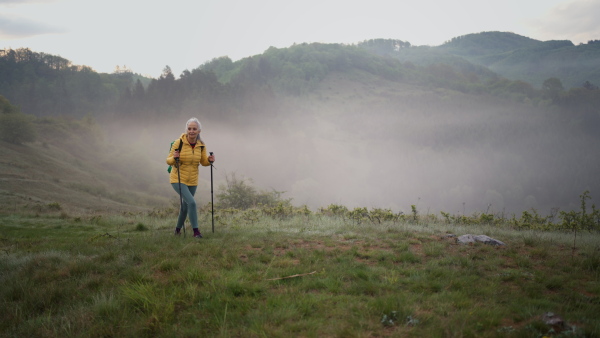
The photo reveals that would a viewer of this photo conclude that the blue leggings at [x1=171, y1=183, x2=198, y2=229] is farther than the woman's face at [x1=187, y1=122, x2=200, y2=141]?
No

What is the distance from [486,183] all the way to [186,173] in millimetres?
146663

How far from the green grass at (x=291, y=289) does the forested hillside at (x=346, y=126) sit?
51.5 m

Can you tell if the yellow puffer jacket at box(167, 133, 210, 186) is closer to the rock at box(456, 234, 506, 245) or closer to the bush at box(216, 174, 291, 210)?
the rock at box(456, 234, 506, 245)

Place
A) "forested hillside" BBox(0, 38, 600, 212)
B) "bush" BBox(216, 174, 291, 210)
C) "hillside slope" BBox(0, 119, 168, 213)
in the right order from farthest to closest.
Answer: "forested hillside" BBox(0, 38, 600, 212) < "hillside slope" BBox(0, 119, 168, 213) < "bush" BBox(216, 174, 291, 210)

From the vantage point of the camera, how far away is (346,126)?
14212 cm

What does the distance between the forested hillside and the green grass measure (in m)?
51.5

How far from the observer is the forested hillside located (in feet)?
290

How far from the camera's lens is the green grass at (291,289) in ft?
11.6

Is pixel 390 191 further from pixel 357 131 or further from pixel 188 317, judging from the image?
pixel 188 317

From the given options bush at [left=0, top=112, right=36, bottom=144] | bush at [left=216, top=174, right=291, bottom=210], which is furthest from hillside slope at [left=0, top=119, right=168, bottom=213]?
bush at [left=216, top=174, right=291, bottom=210]

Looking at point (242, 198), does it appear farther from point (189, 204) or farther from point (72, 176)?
point (72, 176)

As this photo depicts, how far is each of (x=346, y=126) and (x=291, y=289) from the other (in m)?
141

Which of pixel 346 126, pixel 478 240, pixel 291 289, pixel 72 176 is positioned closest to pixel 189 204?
pixel 291 289

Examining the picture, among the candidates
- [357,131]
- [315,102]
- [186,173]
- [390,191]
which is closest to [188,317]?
[186,173]
